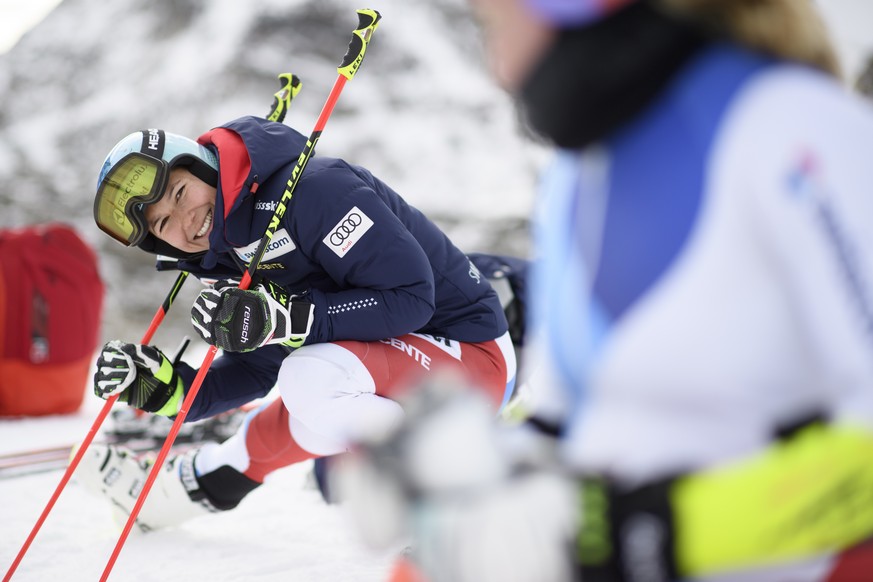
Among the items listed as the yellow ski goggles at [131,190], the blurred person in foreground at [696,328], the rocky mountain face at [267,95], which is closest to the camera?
the blurred person in foreground at [696,328]

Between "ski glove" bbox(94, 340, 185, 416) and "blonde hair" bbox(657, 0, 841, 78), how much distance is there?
66.8 inches

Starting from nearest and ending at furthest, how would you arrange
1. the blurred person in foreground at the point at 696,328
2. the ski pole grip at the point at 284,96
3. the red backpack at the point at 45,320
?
the blurred person in foreground at the point at 696,328, the ski pole grip at the point at 284,96, the red backpack at the point at 45,320

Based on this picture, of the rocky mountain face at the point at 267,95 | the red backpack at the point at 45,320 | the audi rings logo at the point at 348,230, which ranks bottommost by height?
the rocky mountain face at the point at 267,95

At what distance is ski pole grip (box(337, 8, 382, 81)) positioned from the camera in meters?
1.91

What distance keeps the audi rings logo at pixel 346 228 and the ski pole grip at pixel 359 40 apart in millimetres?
418

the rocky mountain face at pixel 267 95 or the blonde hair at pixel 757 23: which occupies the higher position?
the blonde hair at pixel 757 23

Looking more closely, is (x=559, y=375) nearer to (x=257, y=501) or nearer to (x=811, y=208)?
(x=811, y=208)

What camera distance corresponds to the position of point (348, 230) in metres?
1.71

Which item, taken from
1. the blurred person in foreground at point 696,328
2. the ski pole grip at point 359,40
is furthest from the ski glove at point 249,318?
the blurred person in foreground at point 696,328

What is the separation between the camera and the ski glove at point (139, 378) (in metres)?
1.96

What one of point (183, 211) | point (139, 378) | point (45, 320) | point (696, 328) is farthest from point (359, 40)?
point (45, 320)

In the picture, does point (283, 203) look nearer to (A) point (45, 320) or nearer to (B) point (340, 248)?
(B) point (340, 248)

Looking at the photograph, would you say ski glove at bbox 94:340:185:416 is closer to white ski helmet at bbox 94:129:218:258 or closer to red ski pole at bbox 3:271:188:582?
red ski pole at bbox 3:271:188:582

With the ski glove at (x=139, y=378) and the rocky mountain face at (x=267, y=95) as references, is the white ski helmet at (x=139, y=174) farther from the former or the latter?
the rocky mountain face at (x=267, y=95)
